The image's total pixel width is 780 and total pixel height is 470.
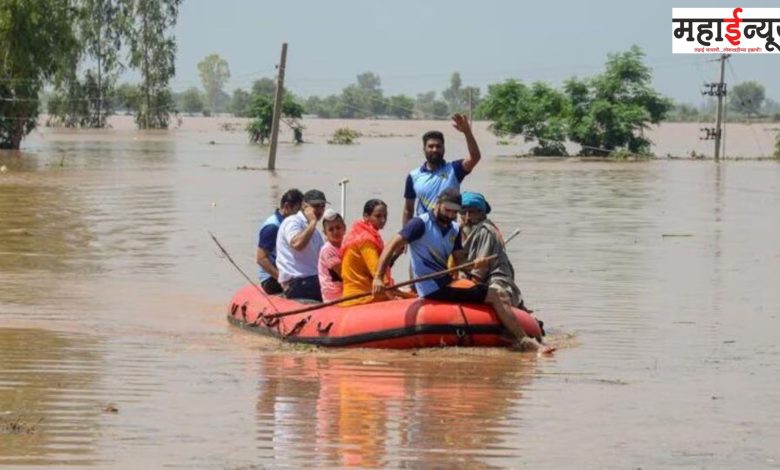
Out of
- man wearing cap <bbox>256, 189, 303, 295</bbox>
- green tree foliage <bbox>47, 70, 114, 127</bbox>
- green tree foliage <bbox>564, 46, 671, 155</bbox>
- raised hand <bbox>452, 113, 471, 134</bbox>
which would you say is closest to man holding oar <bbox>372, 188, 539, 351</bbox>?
raised hand <bbox>452, 113, 471, 134</bbox>

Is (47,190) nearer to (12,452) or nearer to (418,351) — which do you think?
(418,351)

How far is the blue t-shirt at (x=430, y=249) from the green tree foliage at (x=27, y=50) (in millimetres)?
39197

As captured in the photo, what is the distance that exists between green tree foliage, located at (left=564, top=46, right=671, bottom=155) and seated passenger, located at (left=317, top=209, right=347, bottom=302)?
161ft

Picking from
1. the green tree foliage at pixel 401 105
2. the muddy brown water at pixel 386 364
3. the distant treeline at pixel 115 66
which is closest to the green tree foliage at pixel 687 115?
the green tree foliage at pixel 401 105

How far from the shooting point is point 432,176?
13.1 m

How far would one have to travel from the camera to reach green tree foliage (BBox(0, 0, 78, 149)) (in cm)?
5016

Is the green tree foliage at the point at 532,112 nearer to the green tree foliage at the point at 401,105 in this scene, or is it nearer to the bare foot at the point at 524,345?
the bare foot at the point at 524,345

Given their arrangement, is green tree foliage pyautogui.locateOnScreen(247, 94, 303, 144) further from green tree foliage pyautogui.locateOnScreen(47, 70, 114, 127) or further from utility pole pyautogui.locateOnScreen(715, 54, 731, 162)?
utility pole pyautogui.locateOnScreen(715, 54, 731, 162)

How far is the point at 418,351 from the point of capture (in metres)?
12.2

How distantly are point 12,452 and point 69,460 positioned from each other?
0.97 feet

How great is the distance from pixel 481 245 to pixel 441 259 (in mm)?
349

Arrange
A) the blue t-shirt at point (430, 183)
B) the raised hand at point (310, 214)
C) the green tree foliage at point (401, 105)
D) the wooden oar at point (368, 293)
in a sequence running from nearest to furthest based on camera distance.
→ 1. the wooden oar at point (368, 293)
2. the blue t-shirt at point (430, 183)
3. the raised hand at point (310, 214)
4. the green tree foliage at point (401, 105)

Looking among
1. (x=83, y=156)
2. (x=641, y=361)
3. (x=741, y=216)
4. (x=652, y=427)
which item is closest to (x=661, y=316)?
(x=641, y=361)

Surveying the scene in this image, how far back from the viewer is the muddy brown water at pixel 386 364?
8797mm
